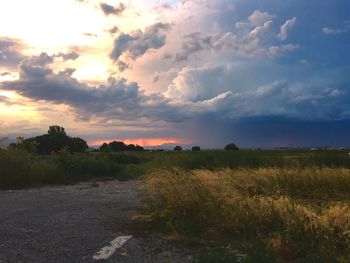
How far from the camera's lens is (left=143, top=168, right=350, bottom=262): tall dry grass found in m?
6.46

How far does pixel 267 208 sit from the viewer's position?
8117mm

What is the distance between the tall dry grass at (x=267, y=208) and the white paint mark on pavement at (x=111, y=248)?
0.94 meters

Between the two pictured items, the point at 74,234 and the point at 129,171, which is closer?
the point at 74,234

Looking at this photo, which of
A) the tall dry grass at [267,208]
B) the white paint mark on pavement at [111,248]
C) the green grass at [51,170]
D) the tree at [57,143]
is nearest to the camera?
the tall dry grass at [267,208]

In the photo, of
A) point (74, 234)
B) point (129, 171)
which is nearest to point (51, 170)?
point (129, 171)

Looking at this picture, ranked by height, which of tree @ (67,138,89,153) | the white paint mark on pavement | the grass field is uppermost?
tree @ (67,138,89,153)

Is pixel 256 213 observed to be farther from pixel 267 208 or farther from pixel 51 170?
pixel 51 170

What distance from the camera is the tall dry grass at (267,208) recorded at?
6461 millimetres

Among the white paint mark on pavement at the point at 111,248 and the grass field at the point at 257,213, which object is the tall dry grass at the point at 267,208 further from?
the white paint mark on pavement at the point at 111,248

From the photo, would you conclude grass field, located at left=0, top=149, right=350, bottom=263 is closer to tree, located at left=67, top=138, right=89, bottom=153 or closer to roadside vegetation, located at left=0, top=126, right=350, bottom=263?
roadside vegetation, located at left=0, top=126, right=350, bottom=263

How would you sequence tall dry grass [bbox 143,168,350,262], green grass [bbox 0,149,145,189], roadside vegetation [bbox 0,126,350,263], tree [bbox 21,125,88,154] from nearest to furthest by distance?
1. roadside vegetation [bbox 0,126,350,263]
2. tall dry grass [bbox 143,168,350,262]
3. green grass [bbox 0,149,145,189]
4. tree [bbox 21,125,88,154]

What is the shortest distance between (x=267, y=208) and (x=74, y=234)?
3.31 meters

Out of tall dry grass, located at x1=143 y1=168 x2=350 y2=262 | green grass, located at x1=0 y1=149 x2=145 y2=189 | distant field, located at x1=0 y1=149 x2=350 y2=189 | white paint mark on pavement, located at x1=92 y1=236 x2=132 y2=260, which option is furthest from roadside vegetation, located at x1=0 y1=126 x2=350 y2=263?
green grass, located at x1=0 y1=149 x2=145 y2=189

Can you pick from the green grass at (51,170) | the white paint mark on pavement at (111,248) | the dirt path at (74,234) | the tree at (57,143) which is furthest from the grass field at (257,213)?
the tree at (57,143)
